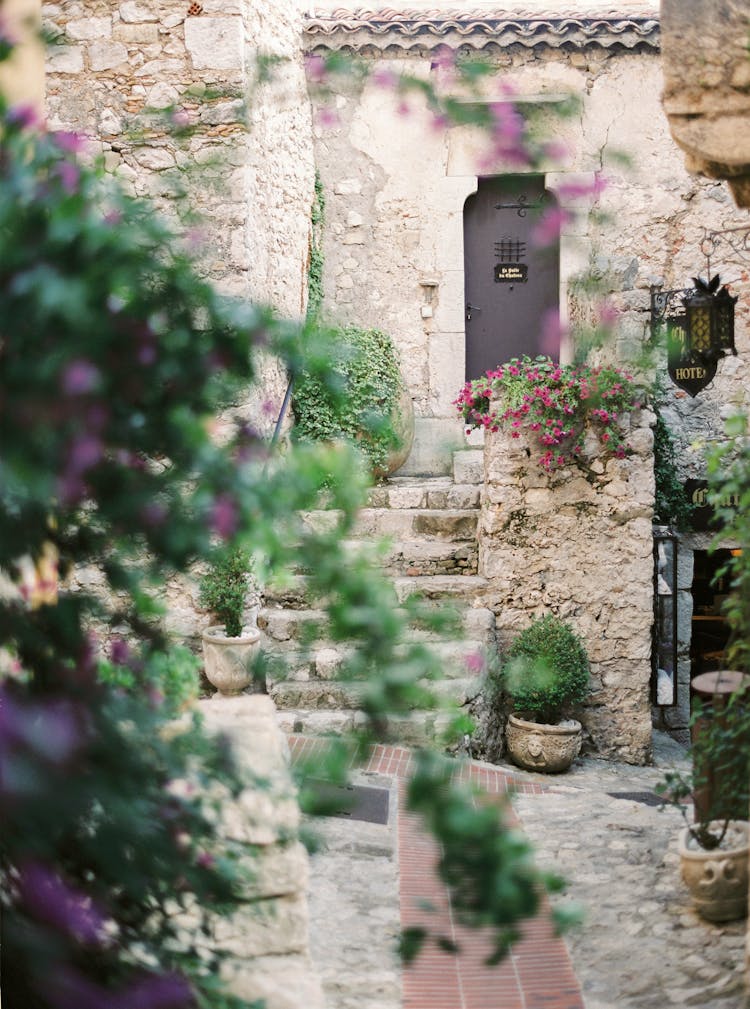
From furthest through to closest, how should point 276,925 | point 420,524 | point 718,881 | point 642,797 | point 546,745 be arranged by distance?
Result: 1. point 420,524
2. point 546,745
3. point 642,797
4. point 718,881
5. point 276,925

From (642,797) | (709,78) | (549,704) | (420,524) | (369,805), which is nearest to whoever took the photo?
(709,78)

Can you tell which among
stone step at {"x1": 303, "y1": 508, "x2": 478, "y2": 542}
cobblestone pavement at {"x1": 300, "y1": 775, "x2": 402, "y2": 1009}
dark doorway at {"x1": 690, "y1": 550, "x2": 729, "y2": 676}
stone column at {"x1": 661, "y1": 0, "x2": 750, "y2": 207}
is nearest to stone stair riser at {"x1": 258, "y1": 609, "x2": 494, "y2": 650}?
stone step at {"x1": 303, "y1": 508, "x2": 478, "y2": 542}

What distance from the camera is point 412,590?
281 inches

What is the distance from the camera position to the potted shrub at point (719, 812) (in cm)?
404

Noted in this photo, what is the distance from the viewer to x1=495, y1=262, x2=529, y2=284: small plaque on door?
9.55 meters

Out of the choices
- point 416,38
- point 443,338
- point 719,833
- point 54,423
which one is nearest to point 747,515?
point 719,833

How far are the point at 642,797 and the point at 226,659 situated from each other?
8.37ft

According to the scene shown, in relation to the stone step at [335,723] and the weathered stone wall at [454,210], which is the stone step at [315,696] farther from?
the weathered stone wall at [454,210]

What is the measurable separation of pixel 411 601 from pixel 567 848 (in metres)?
→ 4.12

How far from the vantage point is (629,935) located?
4.10 m

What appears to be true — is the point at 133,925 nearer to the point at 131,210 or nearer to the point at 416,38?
the point at 131,210

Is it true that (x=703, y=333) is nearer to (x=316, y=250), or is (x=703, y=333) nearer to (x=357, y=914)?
(x=316, y=250)

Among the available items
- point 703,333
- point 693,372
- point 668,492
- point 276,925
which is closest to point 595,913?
point 276,925

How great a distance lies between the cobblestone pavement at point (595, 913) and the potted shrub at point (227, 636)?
1077 millimetres
